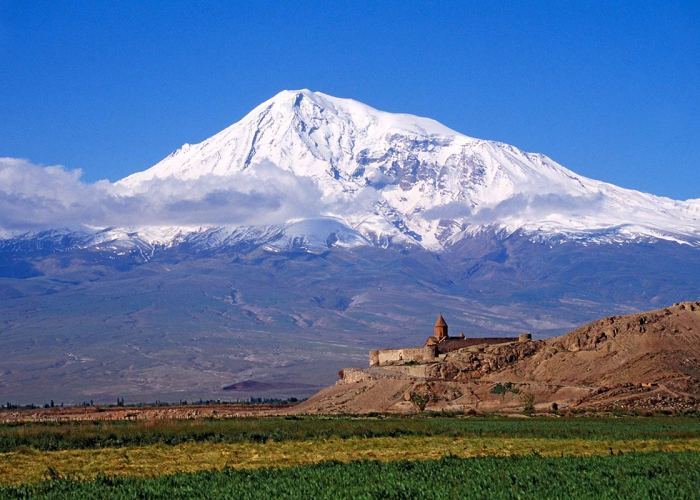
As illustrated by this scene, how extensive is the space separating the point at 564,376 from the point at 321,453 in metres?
34.1

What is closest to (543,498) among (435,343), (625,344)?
(625,344)

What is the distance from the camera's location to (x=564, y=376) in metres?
65.4

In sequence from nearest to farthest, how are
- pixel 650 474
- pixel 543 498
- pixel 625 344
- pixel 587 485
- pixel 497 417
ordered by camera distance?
pixel 543 498, pixel 587 485, pixel 650 474, pixel 497 417, pixel 625 344

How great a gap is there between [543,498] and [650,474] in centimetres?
443

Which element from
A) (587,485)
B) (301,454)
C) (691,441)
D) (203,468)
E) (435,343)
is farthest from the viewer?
(435,343)

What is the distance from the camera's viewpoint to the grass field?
26031 millimetres

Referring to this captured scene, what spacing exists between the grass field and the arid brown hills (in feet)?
45.9

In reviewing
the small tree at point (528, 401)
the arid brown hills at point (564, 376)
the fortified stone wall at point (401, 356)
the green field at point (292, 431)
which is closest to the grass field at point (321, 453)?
the green field at point (292, 431)

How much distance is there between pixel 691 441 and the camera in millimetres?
37219

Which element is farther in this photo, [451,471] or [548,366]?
[548,366]

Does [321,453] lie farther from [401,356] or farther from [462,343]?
[401,356]

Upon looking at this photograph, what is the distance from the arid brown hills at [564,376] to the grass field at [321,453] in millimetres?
13985

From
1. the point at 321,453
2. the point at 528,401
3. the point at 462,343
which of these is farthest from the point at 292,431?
the point at 462,343

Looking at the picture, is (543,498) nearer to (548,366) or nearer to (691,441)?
(691,441)
